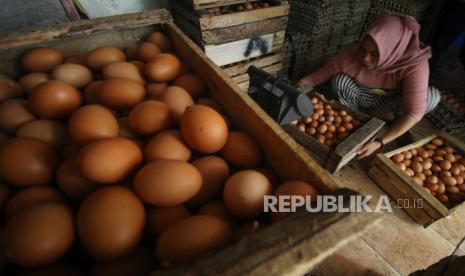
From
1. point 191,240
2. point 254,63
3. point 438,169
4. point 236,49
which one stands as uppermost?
point 191,240

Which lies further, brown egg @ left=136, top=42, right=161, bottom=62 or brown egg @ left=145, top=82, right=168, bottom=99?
brown egg @ left=136, top=42, right=161, bottom=62

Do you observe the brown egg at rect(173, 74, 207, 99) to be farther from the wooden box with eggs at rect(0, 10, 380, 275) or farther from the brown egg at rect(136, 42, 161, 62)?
the brown egg at rect(136, 42, 161, 62)

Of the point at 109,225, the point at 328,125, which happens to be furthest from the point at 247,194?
the point at 328,125

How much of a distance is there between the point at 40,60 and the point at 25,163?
2.09ft

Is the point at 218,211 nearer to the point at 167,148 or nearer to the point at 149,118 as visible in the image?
the point at 167,148

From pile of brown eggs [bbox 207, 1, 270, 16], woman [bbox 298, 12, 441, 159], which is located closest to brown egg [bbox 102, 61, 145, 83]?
pile of brown eggs [bbox 207, 1, 270, 16]

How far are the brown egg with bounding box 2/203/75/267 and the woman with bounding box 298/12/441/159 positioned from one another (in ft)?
5.77

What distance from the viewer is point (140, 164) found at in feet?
2.40

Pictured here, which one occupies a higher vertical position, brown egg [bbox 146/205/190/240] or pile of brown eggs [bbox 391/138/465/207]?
brown egg [bbox 146/205/190/240]

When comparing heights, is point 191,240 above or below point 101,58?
below

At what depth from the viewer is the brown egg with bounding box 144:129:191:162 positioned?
0.71 metres

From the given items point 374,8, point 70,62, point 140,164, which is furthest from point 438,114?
point 70,62

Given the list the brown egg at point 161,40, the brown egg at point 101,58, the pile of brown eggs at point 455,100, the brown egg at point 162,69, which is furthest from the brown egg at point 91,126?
the pile of brown eggs at point 455,100

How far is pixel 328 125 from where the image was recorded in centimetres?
176
